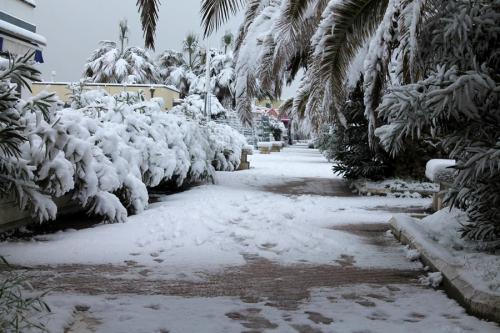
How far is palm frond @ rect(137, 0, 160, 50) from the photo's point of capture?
517 centimetres

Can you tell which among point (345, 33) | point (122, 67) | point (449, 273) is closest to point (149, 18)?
point (345, 33)

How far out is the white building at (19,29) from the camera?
12266 millimetres

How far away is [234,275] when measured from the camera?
16.3 ft

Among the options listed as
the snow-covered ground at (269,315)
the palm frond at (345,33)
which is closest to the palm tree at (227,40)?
the palm frond at (345,33)

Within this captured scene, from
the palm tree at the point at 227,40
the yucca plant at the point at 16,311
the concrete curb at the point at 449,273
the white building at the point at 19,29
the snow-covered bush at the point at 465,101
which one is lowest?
the concrete curb at the point at 449,273

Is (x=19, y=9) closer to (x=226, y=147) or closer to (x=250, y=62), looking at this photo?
(x=226, y=147)

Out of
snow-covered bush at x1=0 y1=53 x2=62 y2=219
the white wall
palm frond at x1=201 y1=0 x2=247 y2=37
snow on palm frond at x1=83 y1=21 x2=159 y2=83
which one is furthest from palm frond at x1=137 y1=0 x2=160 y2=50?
snow on palm frond at x1=83 y1=21 x2=159 y2=83

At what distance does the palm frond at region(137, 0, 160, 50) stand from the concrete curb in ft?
11.1

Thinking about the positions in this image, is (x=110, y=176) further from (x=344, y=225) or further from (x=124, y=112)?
(x=344, y=225)

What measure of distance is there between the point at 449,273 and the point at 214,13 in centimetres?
350

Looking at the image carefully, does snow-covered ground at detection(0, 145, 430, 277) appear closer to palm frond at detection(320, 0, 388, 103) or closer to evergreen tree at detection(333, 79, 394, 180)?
palm frond at detection(320, 0, 388, 103)

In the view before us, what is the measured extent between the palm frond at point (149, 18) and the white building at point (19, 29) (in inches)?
285

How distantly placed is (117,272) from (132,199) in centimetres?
266

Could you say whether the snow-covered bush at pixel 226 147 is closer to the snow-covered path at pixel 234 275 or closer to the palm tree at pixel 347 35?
the snow-covered path at pixel 234 275
